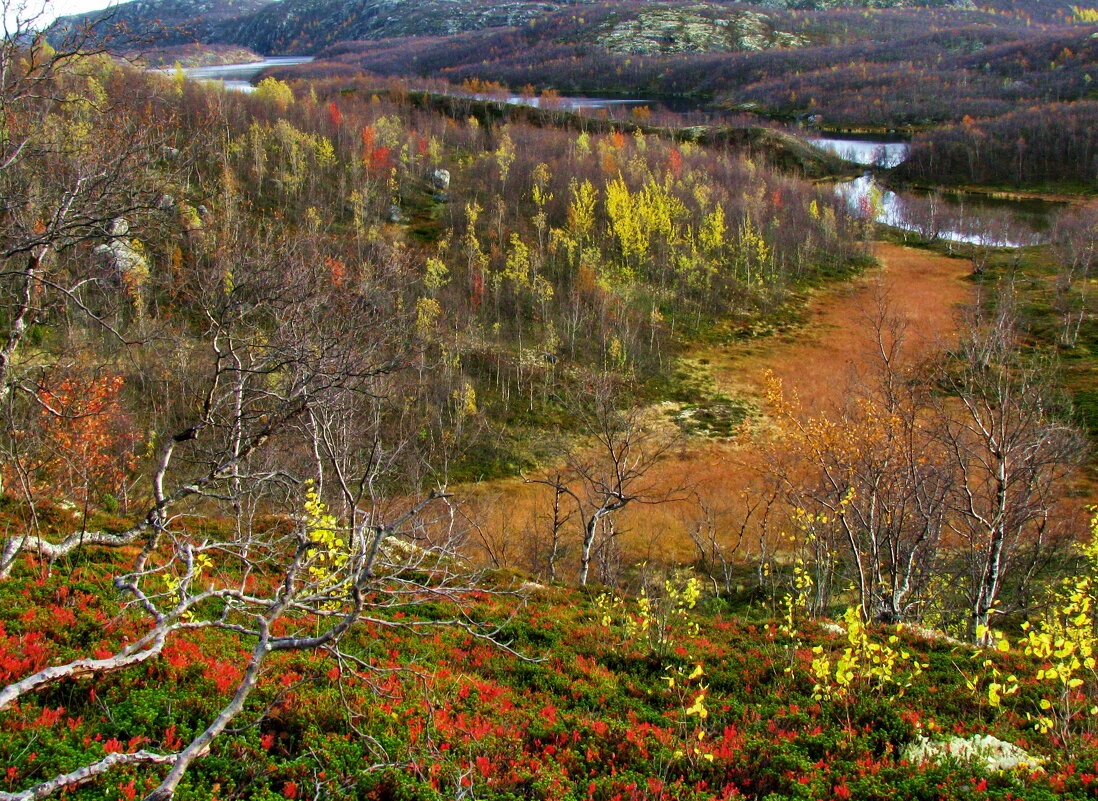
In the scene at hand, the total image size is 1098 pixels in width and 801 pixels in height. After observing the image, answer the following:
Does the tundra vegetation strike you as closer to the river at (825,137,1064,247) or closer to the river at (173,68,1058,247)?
the river at (173,68,1058,247)

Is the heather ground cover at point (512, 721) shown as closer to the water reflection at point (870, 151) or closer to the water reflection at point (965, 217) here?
the water reflection at point (965, 217)

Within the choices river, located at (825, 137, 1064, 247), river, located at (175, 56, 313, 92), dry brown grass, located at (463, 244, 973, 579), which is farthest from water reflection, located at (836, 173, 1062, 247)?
river, located at (175, 56, 313, 92)

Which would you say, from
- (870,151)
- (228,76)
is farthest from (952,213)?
(228,76)

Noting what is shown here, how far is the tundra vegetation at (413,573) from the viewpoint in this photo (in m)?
7.19

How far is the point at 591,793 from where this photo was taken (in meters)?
7.29

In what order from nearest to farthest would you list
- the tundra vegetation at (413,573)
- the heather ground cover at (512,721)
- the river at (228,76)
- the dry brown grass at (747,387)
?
the heather ground cover at (512,721) < the tundra vegetation at (413,573) < the dry brown grass at (747,387) < the river at (228,76)

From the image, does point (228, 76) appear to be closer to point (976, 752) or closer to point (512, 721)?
point (512, 721)

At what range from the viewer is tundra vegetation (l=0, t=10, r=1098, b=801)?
23.6ft

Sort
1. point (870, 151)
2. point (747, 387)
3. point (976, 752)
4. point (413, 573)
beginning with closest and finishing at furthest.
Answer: point (976, 752) < point (413, 573) < point (747, 387) < point (870, 151)

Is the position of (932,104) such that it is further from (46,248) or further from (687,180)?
(46,248)

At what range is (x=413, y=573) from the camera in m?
17.2

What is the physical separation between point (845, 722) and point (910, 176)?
477 ft

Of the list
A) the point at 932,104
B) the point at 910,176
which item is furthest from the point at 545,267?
the point at 932,104

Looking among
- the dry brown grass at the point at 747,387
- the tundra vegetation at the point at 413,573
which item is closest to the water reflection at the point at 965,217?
the dry brown grass at the point at 747,387
